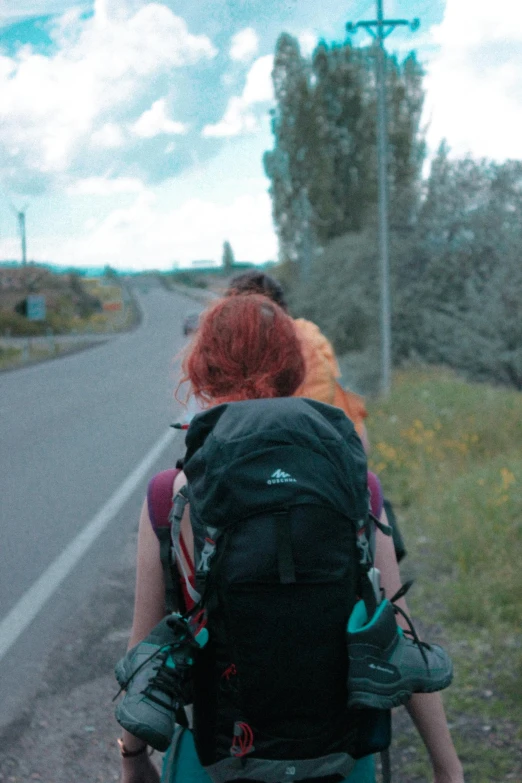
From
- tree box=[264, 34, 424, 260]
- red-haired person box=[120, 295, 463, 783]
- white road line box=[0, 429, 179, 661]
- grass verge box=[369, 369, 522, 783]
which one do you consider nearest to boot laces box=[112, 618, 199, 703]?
red-haired person box=[120, 295, 463, 783]

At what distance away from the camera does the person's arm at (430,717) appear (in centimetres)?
175

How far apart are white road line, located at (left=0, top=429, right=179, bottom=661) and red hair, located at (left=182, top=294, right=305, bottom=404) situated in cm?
325

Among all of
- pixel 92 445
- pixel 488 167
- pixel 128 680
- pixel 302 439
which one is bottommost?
pixel 92 445

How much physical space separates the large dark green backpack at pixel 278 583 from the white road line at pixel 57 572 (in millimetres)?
3314

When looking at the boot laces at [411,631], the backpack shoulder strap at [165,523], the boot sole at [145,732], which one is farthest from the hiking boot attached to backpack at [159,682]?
the boot laces at [411,631]

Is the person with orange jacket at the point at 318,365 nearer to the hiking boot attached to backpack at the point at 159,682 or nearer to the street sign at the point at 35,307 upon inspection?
the hiking boot attached to backpack at the point at 159,682

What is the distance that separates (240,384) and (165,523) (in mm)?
296

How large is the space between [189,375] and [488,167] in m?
18.6

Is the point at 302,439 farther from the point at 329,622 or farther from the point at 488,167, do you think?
the point at 488,167

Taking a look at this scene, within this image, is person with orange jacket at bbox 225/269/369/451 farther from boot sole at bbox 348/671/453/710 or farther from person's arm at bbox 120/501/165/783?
boot sole at bbox 348/671/453/710

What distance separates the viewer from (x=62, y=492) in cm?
852

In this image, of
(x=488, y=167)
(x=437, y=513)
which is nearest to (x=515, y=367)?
(x=488, y=167)

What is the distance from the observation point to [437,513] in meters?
6.51

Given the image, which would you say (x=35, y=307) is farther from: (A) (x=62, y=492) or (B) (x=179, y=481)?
(B) (x=179, y=481)
